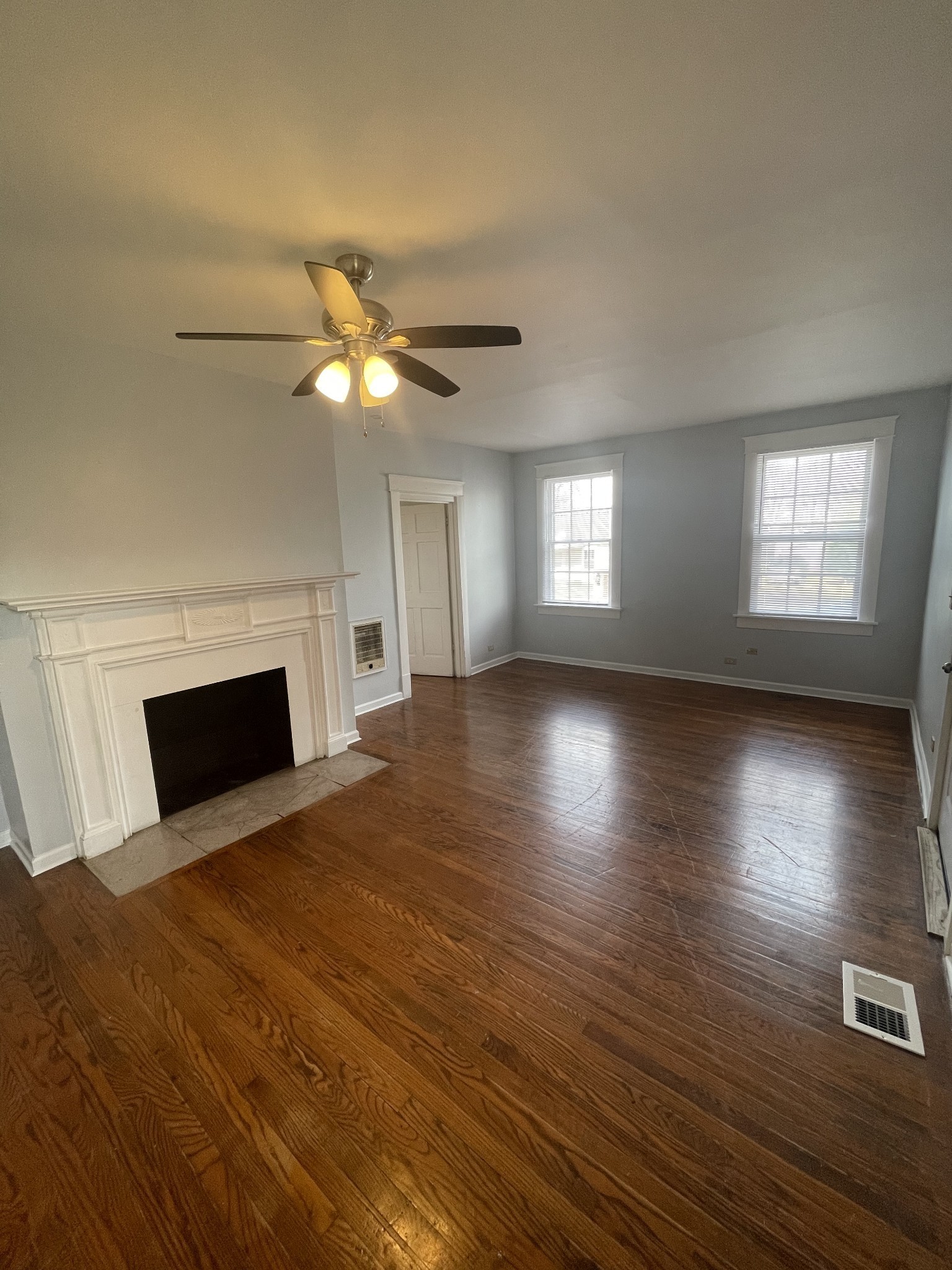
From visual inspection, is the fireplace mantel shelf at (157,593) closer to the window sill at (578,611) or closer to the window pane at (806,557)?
the window sill at (578,611)

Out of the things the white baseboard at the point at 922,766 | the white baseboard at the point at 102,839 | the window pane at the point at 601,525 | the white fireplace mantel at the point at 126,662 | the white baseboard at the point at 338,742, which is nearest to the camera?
the white fireplace mantel at the point at 126,662

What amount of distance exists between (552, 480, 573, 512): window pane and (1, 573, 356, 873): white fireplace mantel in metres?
3.52

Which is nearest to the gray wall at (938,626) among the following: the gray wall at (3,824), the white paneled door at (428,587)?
the white paneled door at (428,587)

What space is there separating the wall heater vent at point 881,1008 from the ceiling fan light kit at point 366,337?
2.54m

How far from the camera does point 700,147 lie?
1.45 meters

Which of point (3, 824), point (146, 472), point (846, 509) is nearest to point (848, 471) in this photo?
point (846, 509)

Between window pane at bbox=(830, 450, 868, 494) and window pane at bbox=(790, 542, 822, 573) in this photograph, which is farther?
window pane at bbox=(790, 542, 822, 573)

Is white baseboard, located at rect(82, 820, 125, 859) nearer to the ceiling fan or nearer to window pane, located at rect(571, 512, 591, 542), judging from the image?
the ceiling fan

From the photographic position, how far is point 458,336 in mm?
1849

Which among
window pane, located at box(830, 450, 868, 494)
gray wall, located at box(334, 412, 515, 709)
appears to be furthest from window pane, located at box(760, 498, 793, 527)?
gray wall, located at box(334, 412, 515, 709)

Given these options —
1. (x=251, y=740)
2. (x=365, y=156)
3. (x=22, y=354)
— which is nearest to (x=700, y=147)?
(x=365, y=156)

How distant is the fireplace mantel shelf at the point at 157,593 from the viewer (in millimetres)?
2328

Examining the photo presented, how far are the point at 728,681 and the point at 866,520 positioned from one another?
1.88m

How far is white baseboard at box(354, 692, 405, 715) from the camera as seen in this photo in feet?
15.5
